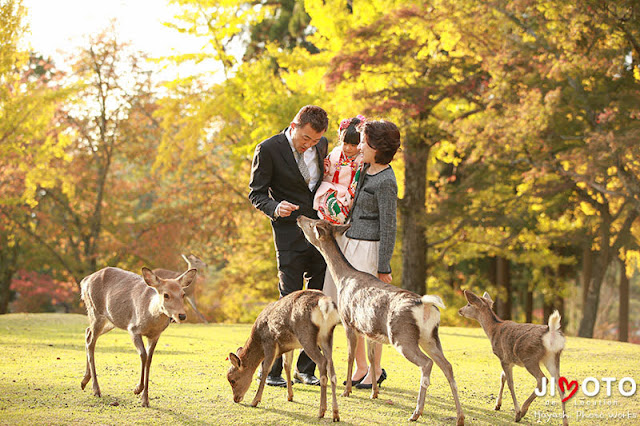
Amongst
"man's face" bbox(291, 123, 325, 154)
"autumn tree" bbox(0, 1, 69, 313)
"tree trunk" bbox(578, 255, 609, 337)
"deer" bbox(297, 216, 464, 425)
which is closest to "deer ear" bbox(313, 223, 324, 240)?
"deer" bbox(297, 216, 464, 425)

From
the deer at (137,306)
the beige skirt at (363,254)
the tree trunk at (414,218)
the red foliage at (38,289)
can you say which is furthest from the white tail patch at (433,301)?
the red foliage at (38,289)

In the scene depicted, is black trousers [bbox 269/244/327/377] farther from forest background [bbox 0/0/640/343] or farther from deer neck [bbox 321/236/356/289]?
forest background [bbox 0/0/640/343]

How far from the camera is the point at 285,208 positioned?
19.2 ft

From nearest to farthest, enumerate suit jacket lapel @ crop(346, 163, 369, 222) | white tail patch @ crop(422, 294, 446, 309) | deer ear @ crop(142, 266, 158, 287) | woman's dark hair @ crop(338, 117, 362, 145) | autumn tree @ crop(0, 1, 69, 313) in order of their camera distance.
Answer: white tail patch @ crop(422, 294, 446, 309), deer ear @ crop(142, 266, 158, 287), suit jacket lapel @ crop(346, 163, 369, 222), woman's dark hair @ crop(338, 117, 362, 145), autumn tree @ crop(0, 1, 69, 313)

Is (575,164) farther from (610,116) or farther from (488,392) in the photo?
(488,392)

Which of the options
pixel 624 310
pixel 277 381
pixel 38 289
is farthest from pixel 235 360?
pixel 38 289

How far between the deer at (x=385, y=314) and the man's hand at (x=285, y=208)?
144mm

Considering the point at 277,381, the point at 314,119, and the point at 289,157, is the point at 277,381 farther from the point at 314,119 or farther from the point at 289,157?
the point at 314,119

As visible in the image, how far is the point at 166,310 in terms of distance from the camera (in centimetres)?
515

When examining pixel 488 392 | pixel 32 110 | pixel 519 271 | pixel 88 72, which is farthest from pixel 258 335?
pixel 519 271

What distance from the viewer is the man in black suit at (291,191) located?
6309 millimetres

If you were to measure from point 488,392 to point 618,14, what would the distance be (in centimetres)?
846

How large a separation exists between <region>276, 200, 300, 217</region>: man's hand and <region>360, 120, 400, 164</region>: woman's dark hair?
811 millimetres

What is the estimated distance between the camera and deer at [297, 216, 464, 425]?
4883 millimetres
